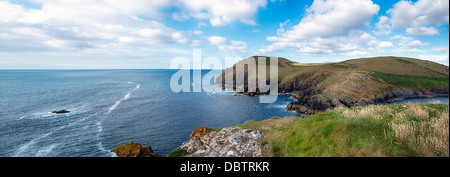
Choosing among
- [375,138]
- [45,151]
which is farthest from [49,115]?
[375,138]

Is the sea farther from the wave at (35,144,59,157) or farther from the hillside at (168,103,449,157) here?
the hillside at (168,103,449,157)

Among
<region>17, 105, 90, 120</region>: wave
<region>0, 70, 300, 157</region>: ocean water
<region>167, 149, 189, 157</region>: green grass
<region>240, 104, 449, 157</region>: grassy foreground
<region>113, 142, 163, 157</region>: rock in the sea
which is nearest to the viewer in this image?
<region>240, 104, 449, 157</region>: grassy foreground

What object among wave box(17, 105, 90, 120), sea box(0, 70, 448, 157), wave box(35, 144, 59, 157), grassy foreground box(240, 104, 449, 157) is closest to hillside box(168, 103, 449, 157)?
grassy foreground box(240, 104, 449, 157)

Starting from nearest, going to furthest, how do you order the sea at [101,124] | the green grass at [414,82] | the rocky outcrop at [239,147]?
the rocky outcrop at [239,147] < the sea at [101,124] < the green grass at [414,82]

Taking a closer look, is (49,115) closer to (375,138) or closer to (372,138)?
(372,138)

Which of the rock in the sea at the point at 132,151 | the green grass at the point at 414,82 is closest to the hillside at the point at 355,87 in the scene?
the green grass at the point at 414,82

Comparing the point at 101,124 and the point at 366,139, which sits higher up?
the point at 366,139

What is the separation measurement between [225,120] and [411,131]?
158 ft

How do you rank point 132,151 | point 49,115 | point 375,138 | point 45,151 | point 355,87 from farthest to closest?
point 355,87
point 49,115
point 45,151
point 132,151
point 375,138

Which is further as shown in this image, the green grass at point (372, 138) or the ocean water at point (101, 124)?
the ocean water at point (101, 124)

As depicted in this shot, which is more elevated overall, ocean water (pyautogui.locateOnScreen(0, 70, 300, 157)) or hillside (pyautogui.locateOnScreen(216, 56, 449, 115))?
hillside (pyautogui.locateOnScreen(216, 56, 449, 115))

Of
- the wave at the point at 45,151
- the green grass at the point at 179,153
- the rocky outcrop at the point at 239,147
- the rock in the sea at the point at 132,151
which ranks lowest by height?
the wave at the point at 45,151

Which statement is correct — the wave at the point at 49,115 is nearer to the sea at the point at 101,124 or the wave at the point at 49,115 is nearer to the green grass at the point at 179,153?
the sea at the point at 101,124
